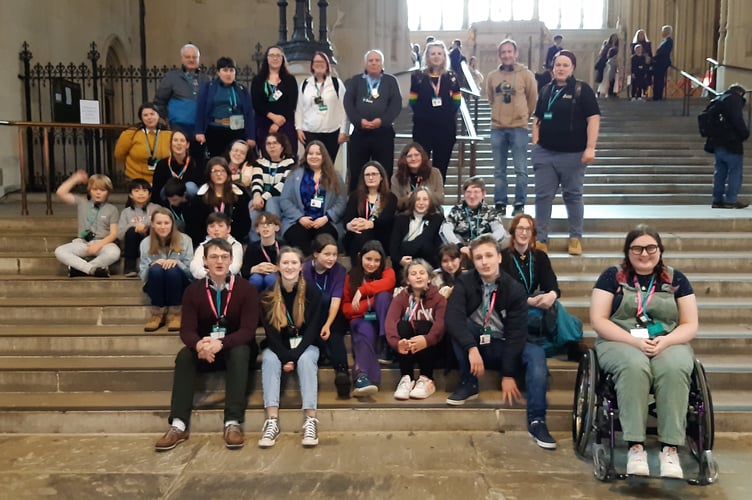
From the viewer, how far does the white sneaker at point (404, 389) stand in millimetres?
4840

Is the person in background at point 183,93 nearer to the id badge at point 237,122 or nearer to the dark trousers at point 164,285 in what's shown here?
the id badge at point 237,122

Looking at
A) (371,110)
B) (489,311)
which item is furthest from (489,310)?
(371,110)

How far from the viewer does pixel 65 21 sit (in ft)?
41.1

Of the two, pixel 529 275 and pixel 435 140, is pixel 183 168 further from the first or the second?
pixel 529 275

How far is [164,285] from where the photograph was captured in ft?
18.0

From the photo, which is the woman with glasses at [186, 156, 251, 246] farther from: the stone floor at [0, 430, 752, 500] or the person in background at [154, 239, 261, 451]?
the stone floor at [0, 430, 752, 500]

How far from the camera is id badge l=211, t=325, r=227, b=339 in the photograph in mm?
4738

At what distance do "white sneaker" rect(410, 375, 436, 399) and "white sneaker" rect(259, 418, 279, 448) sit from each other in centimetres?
97

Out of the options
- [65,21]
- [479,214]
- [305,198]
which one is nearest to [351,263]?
[305,198]

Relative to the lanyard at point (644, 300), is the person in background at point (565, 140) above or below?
above

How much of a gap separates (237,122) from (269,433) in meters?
3.72

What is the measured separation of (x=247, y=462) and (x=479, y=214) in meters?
2.82

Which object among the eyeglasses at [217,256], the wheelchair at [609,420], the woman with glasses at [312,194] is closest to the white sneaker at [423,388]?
the wheelchair at [609,420]

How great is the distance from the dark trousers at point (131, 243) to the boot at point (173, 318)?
2.87 feet
